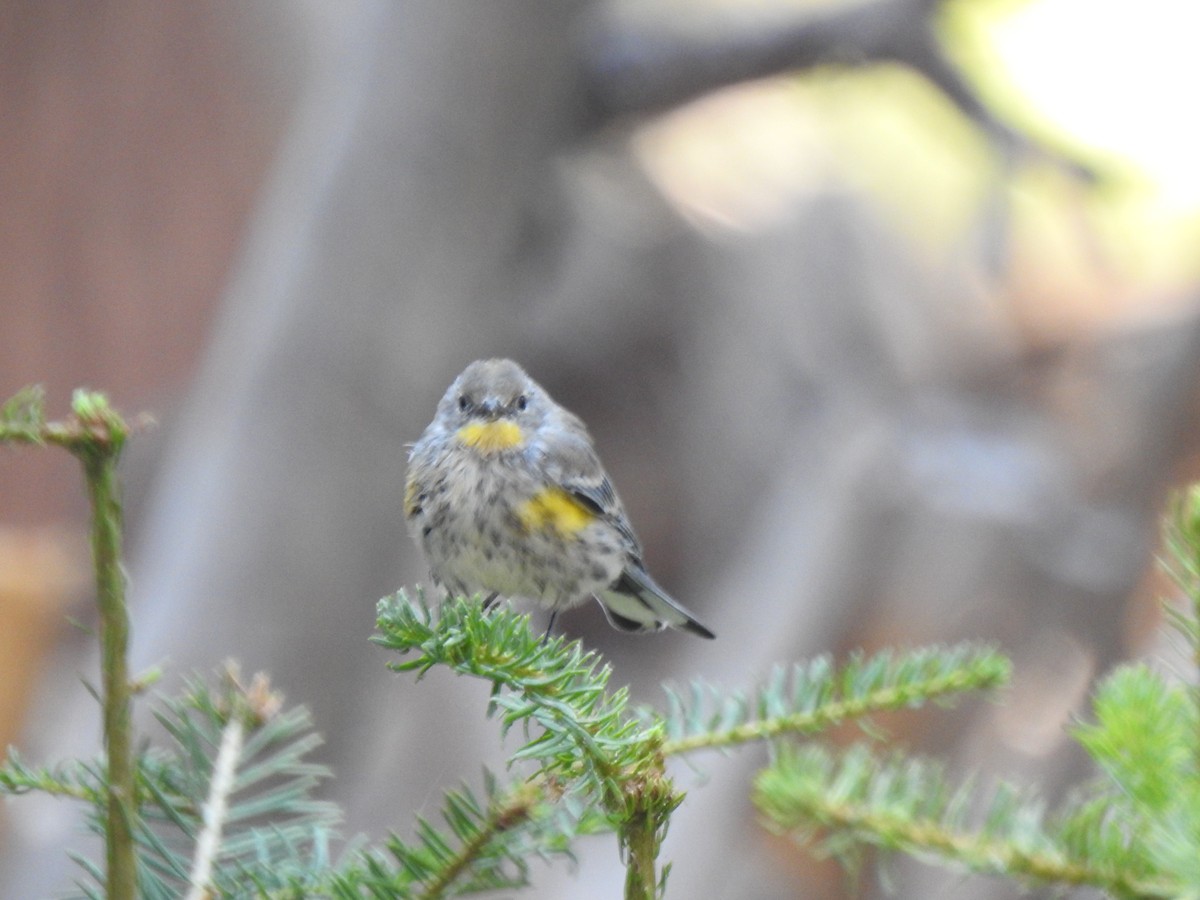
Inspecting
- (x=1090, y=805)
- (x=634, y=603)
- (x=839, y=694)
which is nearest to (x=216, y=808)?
(x=839, y=694)

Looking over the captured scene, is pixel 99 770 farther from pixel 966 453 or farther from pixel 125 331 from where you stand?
pixel 125 331

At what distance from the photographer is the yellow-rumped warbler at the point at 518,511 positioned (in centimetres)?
169

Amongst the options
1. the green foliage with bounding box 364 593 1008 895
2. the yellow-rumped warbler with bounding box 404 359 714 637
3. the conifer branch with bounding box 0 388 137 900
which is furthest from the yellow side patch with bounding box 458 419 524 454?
the conifer branch with bounding box 0 388 137 900

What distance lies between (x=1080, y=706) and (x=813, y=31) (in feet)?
5.79

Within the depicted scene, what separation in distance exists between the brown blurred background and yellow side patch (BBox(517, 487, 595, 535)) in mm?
1171

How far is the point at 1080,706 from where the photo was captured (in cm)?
298

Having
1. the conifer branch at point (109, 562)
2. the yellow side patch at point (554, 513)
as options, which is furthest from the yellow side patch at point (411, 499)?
the conifer branch at point (109, 562)

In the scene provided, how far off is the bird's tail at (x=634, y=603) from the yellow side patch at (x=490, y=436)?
0.26m

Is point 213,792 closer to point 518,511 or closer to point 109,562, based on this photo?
point 109,562

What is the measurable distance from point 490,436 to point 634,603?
346mm

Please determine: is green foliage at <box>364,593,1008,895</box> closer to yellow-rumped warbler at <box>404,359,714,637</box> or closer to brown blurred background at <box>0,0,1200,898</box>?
yellow-rumped warbler at <box>404,359,714,637</box>

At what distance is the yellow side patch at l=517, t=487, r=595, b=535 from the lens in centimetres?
172

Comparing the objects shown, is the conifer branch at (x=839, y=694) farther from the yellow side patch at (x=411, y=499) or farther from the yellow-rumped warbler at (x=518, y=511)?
the yellow side patch at (x=411, y=499)

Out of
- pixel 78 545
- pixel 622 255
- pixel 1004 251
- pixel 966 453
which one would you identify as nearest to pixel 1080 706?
pixel 966 453
